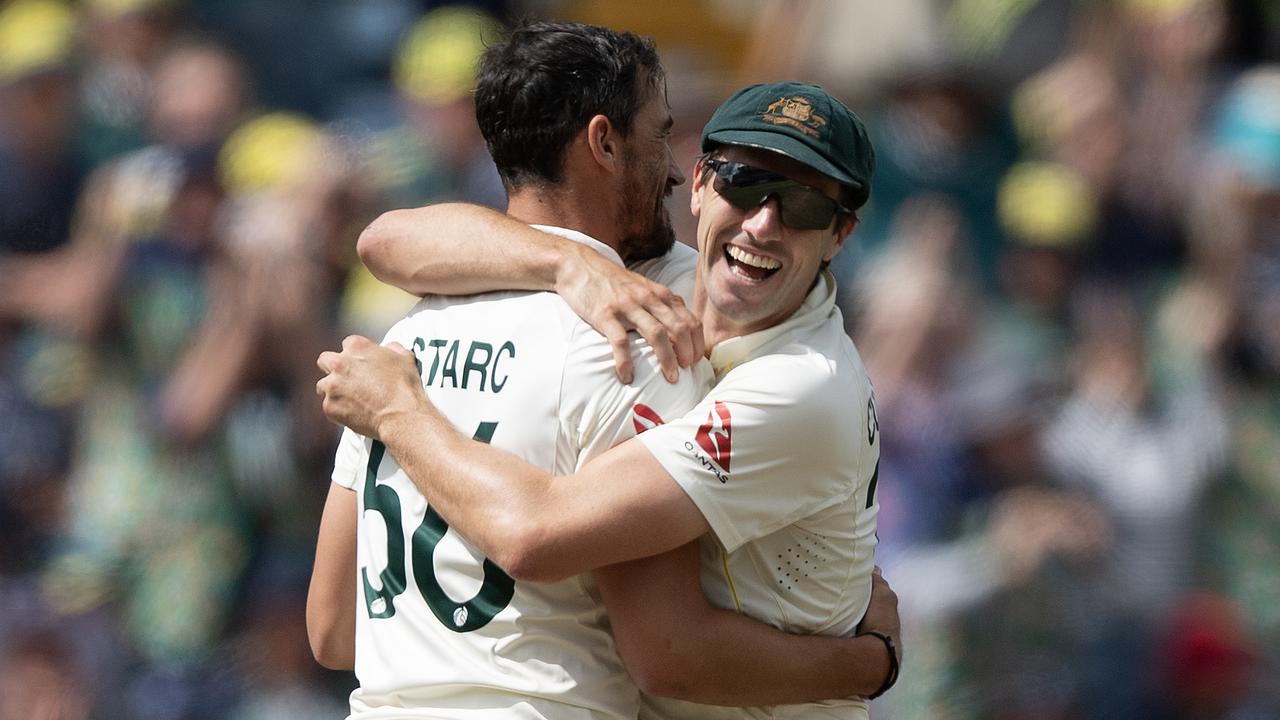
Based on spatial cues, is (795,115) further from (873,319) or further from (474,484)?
(873,319)

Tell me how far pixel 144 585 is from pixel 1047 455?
3312mm

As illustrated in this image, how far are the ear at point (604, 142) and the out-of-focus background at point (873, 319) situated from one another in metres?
2.92

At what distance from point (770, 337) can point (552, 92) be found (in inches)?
22.7

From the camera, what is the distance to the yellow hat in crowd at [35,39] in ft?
21.5

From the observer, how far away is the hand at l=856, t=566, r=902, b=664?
2947mm

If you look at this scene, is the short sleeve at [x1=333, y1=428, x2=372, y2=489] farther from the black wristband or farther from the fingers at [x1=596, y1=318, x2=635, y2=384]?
the black wristband

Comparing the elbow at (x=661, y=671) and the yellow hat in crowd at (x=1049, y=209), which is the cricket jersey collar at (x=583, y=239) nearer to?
the elbow at (x=661, y=671)

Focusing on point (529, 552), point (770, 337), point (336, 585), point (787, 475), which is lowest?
point (336, 585)

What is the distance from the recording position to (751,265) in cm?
279

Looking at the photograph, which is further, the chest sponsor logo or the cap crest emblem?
the cap crest emblem

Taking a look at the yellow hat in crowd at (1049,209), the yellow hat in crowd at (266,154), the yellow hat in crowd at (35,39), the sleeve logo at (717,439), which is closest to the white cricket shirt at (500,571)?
the sleeve logo at (717,439)

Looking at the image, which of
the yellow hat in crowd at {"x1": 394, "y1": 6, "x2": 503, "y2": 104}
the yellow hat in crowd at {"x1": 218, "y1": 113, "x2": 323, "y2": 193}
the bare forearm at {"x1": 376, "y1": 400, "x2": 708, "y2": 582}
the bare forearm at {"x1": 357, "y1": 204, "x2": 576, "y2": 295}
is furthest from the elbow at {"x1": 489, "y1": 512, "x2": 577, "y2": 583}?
the yellow hat in crowd at {"x1": 218, "y1": 113, "x2": 323, "y2": 193}

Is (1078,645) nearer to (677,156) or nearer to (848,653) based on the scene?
(677,156)

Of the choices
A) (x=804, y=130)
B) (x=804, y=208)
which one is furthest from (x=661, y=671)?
(x=804, y=130)
